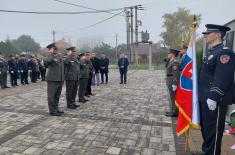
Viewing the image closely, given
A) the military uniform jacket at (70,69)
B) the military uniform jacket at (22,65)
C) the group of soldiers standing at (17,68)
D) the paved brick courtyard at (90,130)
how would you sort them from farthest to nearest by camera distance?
1. the military uniform jacket at (22,65)
2. the group of soldiers standing at (17,68)
3. the military uniform jacket at (70,69)
4. the paved brick courtyard at (90,130)

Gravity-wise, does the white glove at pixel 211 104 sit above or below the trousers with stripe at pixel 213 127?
above

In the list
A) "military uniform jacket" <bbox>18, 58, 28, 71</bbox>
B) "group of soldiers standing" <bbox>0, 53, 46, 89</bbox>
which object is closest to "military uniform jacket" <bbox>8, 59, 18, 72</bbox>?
"group of soldiers standing" <bbox>0, 53, 46, 89</bbox>

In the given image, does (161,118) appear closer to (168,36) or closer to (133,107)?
(133,107)

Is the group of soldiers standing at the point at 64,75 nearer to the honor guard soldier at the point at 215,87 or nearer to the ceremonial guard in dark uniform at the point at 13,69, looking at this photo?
the honor guard soldier at the point at 215,87

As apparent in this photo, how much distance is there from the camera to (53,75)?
6391 mm

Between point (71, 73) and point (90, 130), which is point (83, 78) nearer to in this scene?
point (71, 73)

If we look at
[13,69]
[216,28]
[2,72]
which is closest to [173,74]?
[216,28]

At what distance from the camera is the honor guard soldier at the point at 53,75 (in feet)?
20.9

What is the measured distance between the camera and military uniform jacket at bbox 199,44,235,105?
10.5 ft

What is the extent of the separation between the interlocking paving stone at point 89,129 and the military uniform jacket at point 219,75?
4.61ft

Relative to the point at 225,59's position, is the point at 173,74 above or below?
below

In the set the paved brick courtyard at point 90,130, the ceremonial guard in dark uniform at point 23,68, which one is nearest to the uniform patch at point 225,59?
the paved brick courtyard at point 90,130

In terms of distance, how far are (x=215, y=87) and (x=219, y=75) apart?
0.17 metres

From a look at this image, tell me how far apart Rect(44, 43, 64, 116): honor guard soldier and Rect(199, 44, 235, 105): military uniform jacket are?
4.05 metres
